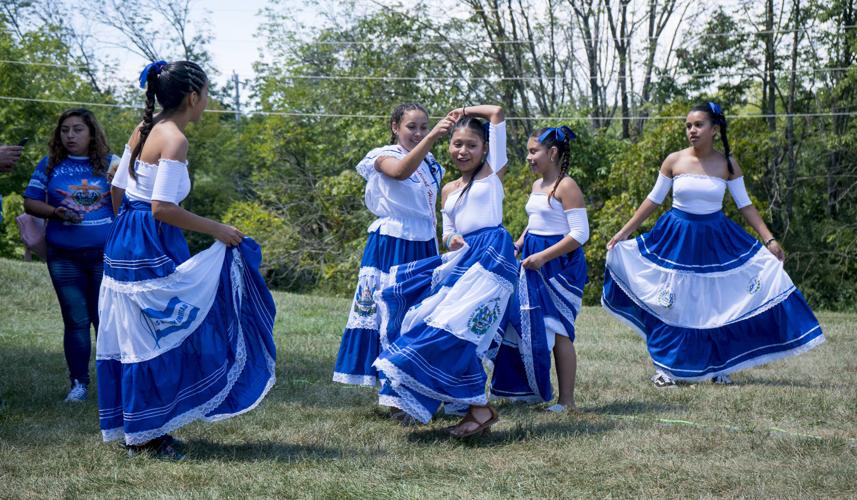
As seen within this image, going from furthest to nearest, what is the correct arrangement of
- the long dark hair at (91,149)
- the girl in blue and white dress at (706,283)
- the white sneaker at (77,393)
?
1. the girl in blue and white dress at (706,283)
2. the long dark hair at (91,149)
3. the white sneaker at (77,393)

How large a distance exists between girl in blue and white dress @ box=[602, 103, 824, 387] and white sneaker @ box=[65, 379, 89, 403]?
3.80 meters

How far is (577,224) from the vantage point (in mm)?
5609

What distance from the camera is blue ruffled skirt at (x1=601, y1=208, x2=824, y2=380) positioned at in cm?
676

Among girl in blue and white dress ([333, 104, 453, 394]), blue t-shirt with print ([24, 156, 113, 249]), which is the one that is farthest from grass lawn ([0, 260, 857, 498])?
blue t-shirt with print ([24, 156, 113, 249])

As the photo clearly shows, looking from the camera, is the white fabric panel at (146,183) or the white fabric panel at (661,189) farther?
the white fabric panel at (661,189)

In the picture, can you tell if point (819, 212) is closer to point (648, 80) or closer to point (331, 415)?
point (648, 80)

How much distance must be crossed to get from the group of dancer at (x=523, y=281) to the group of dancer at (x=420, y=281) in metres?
0.01

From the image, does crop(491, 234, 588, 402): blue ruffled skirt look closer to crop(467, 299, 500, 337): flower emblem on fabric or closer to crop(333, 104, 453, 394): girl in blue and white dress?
crop(467, 299, 500, 337): flower emblem on fabric

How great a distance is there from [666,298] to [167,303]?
3.86 meters

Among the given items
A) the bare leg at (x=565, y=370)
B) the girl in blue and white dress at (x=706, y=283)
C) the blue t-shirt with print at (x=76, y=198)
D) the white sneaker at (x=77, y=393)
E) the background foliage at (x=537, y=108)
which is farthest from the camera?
the background foliage at (x=537, y=108)

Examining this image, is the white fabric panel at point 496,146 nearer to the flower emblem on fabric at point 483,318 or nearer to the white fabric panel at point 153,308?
the flower emblem on fabric at point 483,318

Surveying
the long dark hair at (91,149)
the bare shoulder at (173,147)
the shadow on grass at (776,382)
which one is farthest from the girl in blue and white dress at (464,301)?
the shadow on grass at (776,382)

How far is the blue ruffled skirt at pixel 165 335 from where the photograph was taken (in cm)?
431

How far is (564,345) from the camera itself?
5.75 meters
